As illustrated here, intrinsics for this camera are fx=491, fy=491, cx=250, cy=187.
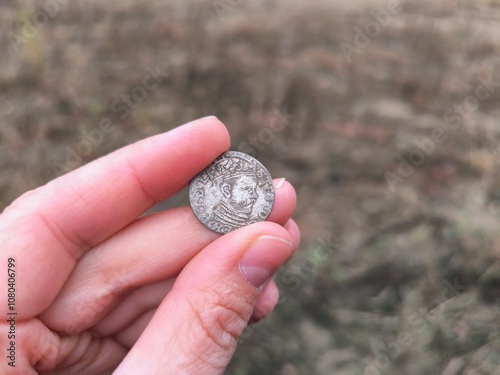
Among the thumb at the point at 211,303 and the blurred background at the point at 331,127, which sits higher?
the thumb at the point at 211,303

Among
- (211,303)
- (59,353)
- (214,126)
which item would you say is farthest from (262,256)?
(59,353)

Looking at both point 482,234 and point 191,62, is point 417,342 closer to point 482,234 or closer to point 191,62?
point 482,234

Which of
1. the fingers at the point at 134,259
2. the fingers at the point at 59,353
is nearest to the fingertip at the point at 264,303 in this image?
the fingers at the point at 134,259

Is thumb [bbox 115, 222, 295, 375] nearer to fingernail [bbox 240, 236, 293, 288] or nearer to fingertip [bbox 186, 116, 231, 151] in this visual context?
fingernail [bbox 240, 236, 293, 288]

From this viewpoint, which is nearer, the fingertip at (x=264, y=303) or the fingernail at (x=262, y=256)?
the fingernail at (x=262, y=256)

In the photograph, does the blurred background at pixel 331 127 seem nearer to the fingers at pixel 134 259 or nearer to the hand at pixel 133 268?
the hand at pixel 133 268
